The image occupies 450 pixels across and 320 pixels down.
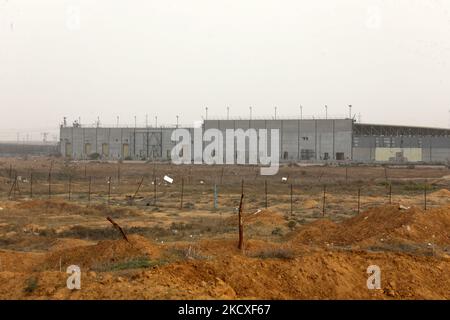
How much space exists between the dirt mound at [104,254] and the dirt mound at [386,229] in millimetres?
5758

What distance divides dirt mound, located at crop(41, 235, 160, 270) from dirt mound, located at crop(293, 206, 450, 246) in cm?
576

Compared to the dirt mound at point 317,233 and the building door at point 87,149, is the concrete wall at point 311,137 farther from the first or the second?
the dirt mound at point 317,233

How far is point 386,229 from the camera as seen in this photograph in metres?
16.1

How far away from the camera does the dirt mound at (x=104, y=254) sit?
12.1 metres

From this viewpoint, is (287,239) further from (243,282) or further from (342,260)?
(243,282)

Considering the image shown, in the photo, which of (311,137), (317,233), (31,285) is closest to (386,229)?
(317,233)

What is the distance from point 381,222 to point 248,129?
5850cm

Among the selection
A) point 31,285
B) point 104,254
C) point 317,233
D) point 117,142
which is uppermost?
point 117,142

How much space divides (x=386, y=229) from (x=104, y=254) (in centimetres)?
915

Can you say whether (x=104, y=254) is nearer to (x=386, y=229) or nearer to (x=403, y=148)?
(x=386, y=229)

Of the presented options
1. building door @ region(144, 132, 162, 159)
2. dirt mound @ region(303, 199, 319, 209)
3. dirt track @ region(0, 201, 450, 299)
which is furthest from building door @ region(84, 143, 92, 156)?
dirt track @ region(0, 201, 450, 299)

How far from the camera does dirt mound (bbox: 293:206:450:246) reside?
49.8 feet

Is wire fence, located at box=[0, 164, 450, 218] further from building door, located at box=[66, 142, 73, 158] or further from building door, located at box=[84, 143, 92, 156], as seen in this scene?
building door, located at box=[66, 142, 73, 158]
